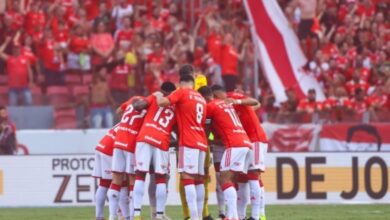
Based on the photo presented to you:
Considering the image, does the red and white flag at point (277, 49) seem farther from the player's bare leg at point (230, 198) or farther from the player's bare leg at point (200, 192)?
the player's bare leg at point (230, 198)

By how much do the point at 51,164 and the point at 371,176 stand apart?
6524mm

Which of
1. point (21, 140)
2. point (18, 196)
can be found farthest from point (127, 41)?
point (18, 196)

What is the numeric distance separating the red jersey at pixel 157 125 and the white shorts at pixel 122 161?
18.4 inches

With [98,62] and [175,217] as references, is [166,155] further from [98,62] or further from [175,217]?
[98,62]

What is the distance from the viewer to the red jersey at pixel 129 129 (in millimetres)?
21422

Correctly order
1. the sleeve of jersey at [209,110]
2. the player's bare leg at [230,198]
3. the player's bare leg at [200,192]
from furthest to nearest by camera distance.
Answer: the sleeve of jersey at [209,110] → the player's bare leg at [200,192] → the player's bare leg at [230,198]

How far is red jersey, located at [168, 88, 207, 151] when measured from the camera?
20875mm

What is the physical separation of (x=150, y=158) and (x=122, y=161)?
1.99 ft

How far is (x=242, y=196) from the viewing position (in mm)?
22266

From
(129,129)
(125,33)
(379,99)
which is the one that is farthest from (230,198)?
(125,33)

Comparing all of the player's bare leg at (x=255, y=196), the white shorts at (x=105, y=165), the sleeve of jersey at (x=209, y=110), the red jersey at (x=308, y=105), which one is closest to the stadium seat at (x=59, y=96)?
the red jersey at (x=308, y=105)

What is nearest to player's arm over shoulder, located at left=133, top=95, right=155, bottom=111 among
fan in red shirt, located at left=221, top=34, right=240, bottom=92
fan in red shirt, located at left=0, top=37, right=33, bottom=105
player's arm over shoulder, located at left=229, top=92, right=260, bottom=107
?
player's arm over shoulder, located at left=229, top=92, right=260, bottom=107

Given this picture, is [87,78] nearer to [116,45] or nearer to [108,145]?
[116,45]

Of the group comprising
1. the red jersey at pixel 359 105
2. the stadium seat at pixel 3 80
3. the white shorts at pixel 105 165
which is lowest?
the white shorts at pixel 105 165
